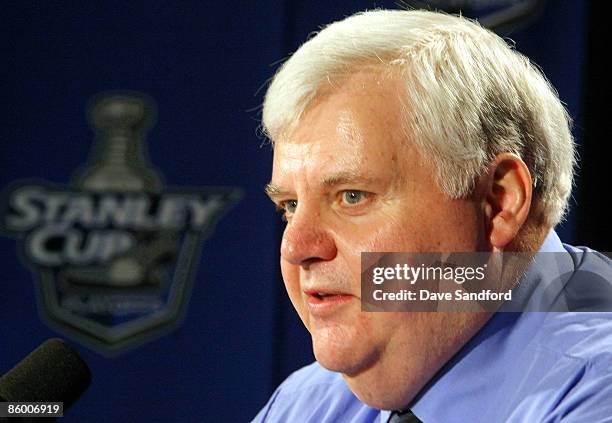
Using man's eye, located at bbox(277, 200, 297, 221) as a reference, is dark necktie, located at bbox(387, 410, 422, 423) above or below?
below

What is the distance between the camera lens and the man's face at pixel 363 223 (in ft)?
2.68

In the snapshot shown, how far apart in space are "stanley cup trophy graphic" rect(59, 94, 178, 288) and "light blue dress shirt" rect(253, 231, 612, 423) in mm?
606

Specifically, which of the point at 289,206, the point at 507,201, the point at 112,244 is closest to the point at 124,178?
the point at 112,244

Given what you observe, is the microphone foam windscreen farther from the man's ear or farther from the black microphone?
the man's ear

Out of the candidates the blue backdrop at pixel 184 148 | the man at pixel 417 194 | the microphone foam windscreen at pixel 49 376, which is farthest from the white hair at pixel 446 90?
the blue backdrop at pixel 184 148

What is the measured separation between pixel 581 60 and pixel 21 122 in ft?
2.79

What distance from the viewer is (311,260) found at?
0.83 meters

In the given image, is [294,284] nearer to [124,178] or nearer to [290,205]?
[290,205]

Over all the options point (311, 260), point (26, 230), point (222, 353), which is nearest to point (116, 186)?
point (26, 230)

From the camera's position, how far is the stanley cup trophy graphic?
147cm

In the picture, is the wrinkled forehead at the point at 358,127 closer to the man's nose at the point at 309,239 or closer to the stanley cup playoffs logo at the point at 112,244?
the man's nose at the point at 309,239

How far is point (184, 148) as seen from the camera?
4.90ft

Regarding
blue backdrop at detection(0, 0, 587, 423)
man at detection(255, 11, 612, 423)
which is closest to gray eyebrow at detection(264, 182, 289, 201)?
man at detection(255, 11, 612, 423)

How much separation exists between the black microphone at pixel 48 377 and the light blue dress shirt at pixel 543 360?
29 centimetres
